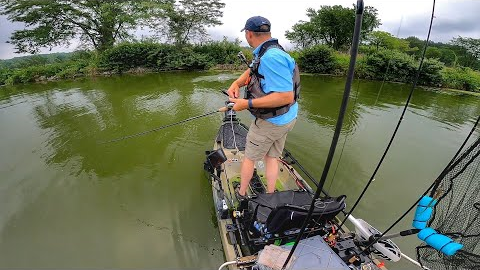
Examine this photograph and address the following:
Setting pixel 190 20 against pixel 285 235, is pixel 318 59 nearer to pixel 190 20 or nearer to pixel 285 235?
pixel 190 20

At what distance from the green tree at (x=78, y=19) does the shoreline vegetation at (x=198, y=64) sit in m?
1.42

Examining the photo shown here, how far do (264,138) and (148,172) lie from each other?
11.1 feet

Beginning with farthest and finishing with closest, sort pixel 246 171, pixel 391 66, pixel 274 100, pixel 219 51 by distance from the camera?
1. pixel 219 51
2. pixel 391 66
3. pixel 246 171
4. pixel 274 100

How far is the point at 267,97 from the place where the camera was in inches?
107

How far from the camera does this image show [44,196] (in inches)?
195

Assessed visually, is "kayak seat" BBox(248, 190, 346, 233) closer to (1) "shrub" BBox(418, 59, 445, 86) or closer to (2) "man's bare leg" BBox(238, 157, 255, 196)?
(2) "man's bare leg" BBox(238, 157, 255, 196)

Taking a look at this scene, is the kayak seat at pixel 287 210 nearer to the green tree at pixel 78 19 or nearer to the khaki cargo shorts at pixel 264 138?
the khaki cargo shorts at pixel 264 138

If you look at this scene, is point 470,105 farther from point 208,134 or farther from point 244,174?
point 244,174

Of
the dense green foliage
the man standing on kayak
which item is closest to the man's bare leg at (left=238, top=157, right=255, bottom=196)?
the man standing on kayak

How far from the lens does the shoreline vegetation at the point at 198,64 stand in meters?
15.9

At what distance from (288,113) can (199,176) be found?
289cm

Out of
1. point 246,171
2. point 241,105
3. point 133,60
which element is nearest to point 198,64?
point 133,60

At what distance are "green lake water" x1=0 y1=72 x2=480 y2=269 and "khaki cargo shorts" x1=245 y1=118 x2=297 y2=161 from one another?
897 mm

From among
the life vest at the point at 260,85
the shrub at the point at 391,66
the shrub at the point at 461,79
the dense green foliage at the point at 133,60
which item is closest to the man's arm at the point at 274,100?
the life vest at the point at 260,85
